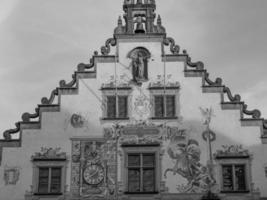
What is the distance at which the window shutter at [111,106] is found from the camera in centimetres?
2169

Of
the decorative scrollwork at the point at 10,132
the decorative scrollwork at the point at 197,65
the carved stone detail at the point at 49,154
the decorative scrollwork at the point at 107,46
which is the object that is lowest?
the carved stone detail at the point at 49,154

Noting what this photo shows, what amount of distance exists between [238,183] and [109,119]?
17.3 ft

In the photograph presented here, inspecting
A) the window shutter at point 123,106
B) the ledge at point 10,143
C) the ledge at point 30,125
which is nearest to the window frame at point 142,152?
the window shutter at point 123,106

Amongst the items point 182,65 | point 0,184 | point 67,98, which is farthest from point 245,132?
point 0,184

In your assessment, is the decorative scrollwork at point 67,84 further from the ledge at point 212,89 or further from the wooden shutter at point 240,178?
the wooden shutter at point 240,178

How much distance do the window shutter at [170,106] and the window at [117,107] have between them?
61.6 inches

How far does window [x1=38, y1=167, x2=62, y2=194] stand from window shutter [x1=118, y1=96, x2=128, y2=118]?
3.10 meters

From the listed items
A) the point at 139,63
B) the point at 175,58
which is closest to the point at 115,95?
the point at 139,63

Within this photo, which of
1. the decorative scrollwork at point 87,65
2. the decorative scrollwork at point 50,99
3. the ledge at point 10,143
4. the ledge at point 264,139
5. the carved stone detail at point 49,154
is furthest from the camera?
the decorative scrollwork at point 87,65

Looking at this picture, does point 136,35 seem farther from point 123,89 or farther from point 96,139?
point 96,139

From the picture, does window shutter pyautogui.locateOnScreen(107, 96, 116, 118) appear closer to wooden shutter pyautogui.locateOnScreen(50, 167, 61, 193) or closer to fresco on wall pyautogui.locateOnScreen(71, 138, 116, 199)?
fresco on wall pyautogui.locateOnScreen(71, 138, 116, 199)

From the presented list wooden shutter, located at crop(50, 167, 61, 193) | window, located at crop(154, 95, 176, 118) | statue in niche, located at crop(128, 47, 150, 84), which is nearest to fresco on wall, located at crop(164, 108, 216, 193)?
window, located at crop(154, 95, 176, 118)

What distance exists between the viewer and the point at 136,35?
22.8 meters

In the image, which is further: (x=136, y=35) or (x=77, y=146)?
(x=136, y=35)
